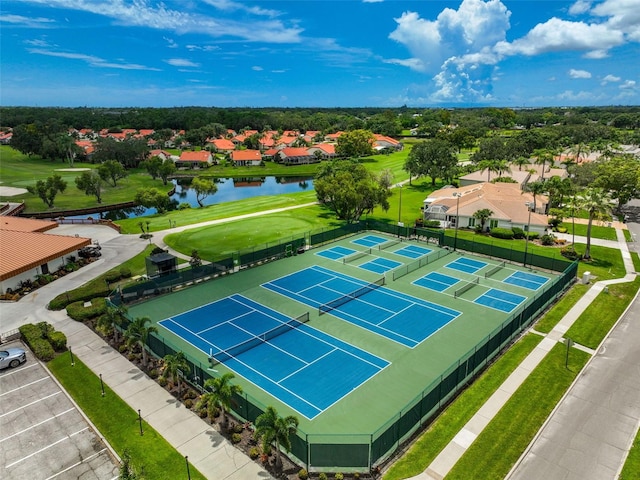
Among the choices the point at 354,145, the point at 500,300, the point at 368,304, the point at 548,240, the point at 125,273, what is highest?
the point at 354,145

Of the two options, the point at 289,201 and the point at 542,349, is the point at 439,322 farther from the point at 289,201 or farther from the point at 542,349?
the point at 289,201

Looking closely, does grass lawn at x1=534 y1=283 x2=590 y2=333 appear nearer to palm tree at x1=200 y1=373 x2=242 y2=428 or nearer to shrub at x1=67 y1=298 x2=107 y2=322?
palm tree at x1=200 y1=373 x2=242 y2=428

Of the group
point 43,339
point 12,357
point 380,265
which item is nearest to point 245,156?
point 380,265

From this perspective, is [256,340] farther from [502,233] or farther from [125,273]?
[502,233]

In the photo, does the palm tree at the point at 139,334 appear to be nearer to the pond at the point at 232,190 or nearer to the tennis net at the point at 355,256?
the tennis net at the point at 355,256

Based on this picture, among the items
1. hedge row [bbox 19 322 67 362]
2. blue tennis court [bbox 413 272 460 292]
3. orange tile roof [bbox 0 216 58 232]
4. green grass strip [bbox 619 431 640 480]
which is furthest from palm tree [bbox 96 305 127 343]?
green grass strip [bbox 619 431 640 480]

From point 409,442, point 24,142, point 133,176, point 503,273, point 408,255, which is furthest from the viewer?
point 24,142

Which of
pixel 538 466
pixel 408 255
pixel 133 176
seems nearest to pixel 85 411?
pixel 538 466
